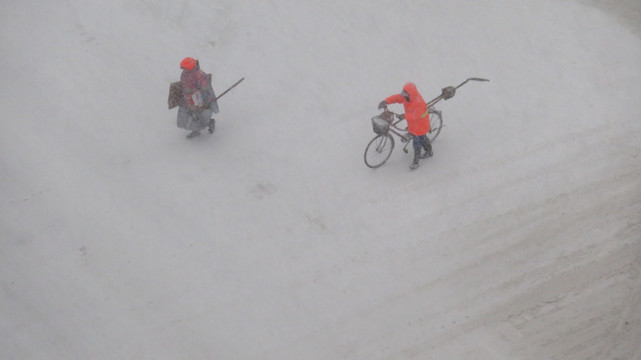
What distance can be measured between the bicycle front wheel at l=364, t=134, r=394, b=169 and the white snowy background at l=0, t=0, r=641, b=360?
17 centimetres

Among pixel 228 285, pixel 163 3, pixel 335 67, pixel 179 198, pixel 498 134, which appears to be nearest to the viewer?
pixel 228 285

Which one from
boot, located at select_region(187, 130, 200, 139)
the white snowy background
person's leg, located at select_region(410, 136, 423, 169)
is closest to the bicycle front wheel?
the white snowy background

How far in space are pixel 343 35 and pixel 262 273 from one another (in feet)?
18.3

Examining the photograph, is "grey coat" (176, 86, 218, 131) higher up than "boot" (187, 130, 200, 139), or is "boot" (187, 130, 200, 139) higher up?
"grey coat" (176, 86, 218, 131)

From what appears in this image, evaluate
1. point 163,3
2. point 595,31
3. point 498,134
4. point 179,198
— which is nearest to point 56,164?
point 179,198

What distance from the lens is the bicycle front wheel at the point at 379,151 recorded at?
346 inches

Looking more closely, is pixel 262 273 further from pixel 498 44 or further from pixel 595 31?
pixel 595 31

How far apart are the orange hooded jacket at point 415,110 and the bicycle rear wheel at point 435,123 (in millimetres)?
656

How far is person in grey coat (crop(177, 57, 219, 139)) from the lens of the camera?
857 cm

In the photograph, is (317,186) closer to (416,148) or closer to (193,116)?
(416,148)

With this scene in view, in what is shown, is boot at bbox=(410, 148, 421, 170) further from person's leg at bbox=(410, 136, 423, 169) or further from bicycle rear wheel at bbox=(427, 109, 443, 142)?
bicycle rear wheel at bbox=(427, 109, 443, 142)

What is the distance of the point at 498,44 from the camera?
10945mm

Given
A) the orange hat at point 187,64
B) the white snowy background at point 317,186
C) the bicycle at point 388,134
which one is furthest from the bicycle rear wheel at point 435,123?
the orange hat at point 187,64

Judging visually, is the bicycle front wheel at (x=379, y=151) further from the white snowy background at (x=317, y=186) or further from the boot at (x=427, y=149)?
the boot at (x=427, y=149)
